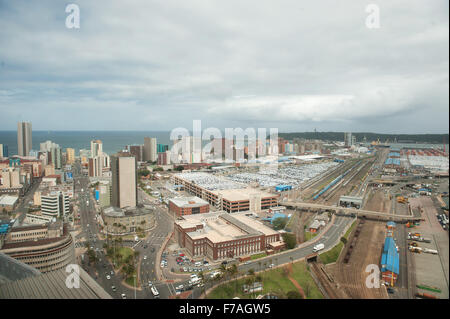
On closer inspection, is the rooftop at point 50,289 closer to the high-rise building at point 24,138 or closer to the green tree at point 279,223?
the green tree at point 279,223

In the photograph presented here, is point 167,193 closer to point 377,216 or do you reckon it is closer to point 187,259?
point 187,259

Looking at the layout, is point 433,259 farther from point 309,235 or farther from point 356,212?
point 356,212

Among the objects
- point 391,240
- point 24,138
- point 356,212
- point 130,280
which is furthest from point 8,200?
point 391,240

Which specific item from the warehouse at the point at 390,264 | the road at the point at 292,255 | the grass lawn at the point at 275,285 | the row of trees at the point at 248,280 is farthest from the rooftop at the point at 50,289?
the warehouse at the point at 390,264

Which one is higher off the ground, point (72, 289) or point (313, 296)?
point (72, 289)

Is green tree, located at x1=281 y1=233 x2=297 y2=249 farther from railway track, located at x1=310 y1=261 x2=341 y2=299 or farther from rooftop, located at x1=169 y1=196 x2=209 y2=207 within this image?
rooftop, located at x1=169 y1=196 x2=209 y2=207
